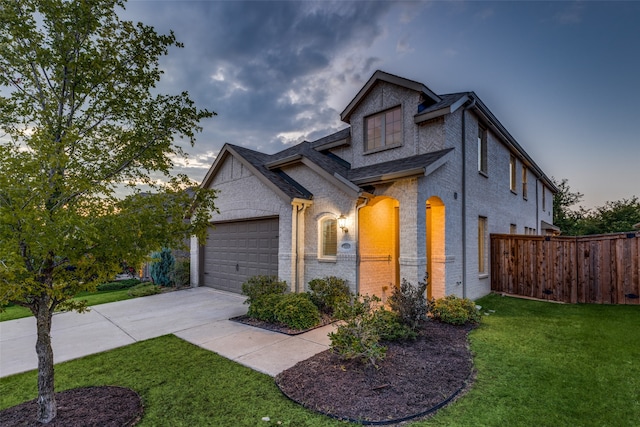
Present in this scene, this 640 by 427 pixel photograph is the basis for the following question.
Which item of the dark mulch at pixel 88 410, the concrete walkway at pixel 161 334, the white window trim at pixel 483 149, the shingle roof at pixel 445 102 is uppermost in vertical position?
the shingle roof at pixel 445 102

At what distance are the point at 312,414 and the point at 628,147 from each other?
64.4 feet

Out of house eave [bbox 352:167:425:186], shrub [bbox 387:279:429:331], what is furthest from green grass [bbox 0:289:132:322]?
shrub [bbox 387:279:429:331]

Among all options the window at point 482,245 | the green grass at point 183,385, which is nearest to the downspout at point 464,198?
the window at point 482,245

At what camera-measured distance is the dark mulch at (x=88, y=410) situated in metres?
3.13

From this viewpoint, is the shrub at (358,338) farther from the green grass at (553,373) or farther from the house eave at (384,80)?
the house eave at (384,80)

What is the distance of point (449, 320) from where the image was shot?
22.4 feet

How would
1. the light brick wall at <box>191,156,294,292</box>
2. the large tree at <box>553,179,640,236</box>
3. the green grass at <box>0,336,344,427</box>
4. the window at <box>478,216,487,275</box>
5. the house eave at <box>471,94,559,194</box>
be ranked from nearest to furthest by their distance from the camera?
the green grass at <box>0,336,344,427</box> < the light brick wall at <box>191,156,294,292</box> < the house eave at <box>471,94,559,194</box> < the window at <box>478,216,487,275</box> < the large tree at <box>553,179,640,236</box>

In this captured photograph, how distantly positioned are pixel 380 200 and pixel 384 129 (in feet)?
8.72

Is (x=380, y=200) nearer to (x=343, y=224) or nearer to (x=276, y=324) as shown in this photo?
(x=343, y=224)

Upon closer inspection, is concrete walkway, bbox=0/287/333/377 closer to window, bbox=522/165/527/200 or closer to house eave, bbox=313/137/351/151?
house eave, bbox=313/137/351/151

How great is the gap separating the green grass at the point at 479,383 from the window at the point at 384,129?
19.4ft

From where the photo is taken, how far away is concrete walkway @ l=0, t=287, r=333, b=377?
199 inches

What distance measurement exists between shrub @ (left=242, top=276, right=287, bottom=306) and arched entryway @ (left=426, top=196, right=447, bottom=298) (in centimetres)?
420

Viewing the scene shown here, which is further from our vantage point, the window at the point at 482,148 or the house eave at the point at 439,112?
the window at the point at 482,148
